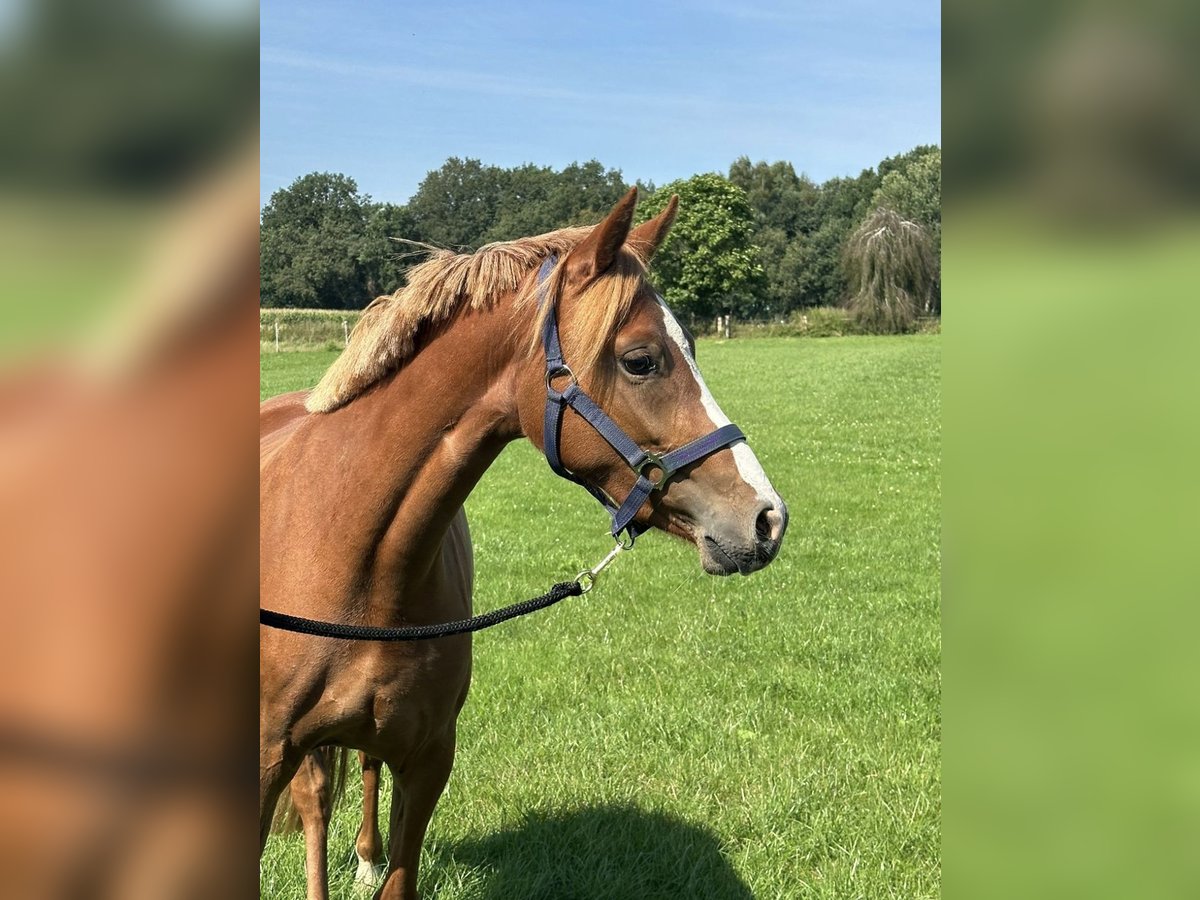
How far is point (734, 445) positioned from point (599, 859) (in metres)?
2.08

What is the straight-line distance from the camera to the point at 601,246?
90.8 inches

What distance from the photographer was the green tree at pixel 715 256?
70688 millimetres

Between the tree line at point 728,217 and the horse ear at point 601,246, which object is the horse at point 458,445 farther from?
the tree line at point 728,217

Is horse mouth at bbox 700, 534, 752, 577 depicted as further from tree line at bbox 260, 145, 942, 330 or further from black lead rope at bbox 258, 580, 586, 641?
tree line at bbox 260, 145, 942, 330

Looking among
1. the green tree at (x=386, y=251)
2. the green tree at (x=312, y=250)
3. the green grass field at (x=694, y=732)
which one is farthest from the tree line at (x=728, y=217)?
the green grass field at (x=694, y=732)

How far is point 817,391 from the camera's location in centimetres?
2167

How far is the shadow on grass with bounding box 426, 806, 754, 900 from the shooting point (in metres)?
3.42

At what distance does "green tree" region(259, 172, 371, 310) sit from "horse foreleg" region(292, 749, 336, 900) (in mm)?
16308

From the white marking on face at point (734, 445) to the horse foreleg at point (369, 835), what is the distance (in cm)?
216
